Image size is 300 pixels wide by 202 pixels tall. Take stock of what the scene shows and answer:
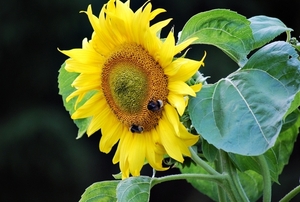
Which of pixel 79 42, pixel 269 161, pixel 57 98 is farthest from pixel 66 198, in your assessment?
pixel 269 161

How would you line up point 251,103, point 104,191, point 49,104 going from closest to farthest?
point 251,103, point 104,191, point 49,104

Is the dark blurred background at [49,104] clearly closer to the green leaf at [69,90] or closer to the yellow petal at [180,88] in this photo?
the green leaf at [69,90]

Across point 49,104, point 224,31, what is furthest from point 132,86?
point 49,104

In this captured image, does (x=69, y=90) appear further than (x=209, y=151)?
Yes

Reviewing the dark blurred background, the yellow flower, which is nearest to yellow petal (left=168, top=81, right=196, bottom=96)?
the yellow flower

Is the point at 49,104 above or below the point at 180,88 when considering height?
below

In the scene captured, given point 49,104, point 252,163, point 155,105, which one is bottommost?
point 49,104

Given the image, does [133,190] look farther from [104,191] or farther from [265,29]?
[265,29]
